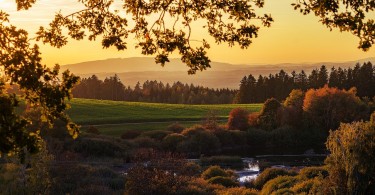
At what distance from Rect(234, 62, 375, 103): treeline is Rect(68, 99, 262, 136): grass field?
15.3m

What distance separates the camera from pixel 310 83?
12412cm

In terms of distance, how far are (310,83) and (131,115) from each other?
4819 centimetres

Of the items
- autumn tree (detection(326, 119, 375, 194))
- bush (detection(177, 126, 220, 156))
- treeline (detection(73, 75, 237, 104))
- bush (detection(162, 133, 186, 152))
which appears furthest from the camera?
treeline (detection(73, 75, 237, 104))

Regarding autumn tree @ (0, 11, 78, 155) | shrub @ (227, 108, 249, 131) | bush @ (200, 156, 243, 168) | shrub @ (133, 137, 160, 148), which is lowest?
bush @ (200, 156, 243, 168)

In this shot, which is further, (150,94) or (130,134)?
(150,94)

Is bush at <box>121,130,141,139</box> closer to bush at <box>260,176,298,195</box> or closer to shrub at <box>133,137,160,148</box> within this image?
shrub at <box>133,137,160,148</box>

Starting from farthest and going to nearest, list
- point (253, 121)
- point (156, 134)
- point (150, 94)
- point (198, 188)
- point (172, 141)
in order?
point (150, 94)
point (253, 121)
point (156, 134)
point (172, 141)
point (198, 188)

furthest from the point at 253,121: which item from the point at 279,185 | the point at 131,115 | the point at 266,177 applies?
the point at 279,185

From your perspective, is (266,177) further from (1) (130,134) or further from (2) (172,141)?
(1) (130,134)

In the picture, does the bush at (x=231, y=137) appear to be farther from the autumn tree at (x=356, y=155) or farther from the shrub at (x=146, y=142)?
the autumn tree at (x=356, y=155)

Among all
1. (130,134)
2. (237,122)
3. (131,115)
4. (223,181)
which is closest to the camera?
(223,181)

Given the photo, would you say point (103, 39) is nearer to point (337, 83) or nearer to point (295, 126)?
point (295, 126)

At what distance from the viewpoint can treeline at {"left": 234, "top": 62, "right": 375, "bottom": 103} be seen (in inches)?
4592

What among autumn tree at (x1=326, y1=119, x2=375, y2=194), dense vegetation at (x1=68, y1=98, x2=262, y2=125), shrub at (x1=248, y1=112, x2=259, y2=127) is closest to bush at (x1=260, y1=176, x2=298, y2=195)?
autumn tree at (x1=326, y1=119, x2=375, y2=194)
